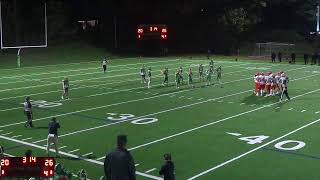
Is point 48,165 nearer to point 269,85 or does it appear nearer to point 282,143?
point 282,143

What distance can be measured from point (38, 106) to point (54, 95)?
376cm

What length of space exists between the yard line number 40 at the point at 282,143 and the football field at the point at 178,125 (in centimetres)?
Answer: 3

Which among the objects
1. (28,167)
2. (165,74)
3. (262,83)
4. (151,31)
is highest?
(151,31)

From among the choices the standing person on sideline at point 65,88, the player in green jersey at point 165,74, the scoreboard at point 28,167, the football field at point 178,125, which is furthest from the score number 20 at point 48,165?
the player in green jersey at point 165,74

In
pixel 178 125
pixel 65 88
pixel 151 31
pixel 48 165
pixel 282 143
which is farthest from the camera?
pixel 151 31

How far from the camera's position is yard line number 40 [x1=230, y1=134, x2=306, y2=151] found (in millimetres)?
16625

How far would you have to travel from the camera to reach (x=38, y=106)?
24.6 m

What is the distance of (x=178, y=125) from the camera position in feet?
66.1

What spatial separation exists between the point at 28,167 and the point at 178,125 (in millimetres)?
11282

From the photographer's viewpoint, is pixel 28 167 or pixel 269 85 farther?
pixel 269 85

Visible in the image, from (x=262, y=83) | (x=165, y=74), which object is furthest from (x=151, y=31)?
(x=262, y=83)

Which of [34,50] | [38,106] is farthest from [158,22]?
[38,106]

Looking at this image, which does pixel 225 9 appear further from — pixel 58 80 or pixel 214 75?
pixel 58 80

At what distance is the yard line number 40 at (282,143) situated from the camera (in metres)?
16.6
